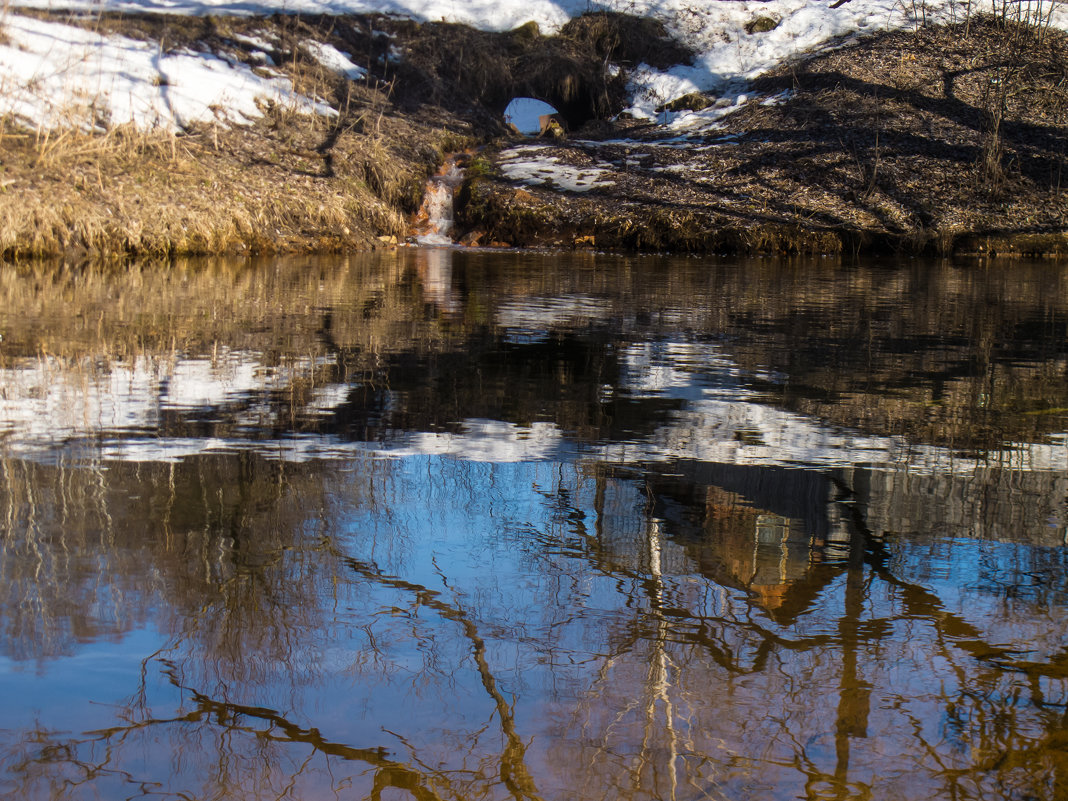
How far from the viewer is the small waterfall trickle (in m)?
21.4

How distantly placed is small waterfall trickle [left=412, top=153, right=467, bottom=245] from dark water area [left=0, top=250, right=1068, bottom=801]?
48.7 feet

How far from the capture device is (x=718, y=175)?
22547 mm

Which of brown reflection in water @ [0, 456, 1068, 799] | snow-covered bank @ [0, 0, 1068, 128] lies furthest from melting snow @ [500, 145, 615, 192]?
brown reflection in water @ [0, 456, 1068, 799]

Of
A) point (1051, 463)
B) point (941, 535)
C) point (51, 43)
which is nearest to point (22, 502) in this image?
point (941, 535)

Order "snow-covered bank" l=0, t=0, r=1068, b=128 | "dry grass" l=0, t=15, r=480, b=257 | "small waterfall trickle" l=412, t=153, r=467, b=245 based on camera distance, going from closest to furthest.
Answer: "dry grass" l=0, t=15, r=480, b=257 < "snow-covered bank" l=0, t=0, r=1068, b=128 < "small waterfall trickle" l=412, t=153, r=467, b=245

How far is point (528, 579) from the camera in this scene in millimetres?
2945

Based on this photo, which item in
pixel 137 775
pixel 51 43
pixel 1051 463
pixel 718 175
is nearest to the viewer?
pixel 137 775

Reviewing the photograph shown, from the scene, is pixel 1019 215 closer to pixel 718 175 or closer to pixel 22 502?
pixel 718 175

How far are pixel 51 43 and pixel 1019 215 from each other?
20381mm

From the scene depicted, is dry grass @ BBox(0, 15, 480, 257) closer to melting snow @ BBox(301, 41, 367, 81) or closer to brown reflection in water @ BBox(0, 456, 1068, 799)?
melting snow @ BBox(301, 41, 367, 81)

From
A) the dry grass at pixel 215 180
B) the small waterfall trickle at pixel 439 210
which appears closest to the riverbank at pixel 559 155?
the dry grass at pixel 215 180

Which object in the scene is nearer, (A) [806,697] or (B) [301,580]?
(A) [806,697]

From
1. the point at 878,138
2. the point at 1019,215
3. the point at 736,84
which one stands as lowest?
the point at 1019,215

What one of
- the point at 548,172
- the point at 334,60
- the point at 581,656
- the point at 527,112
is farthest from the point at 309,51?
the point at 581,656
